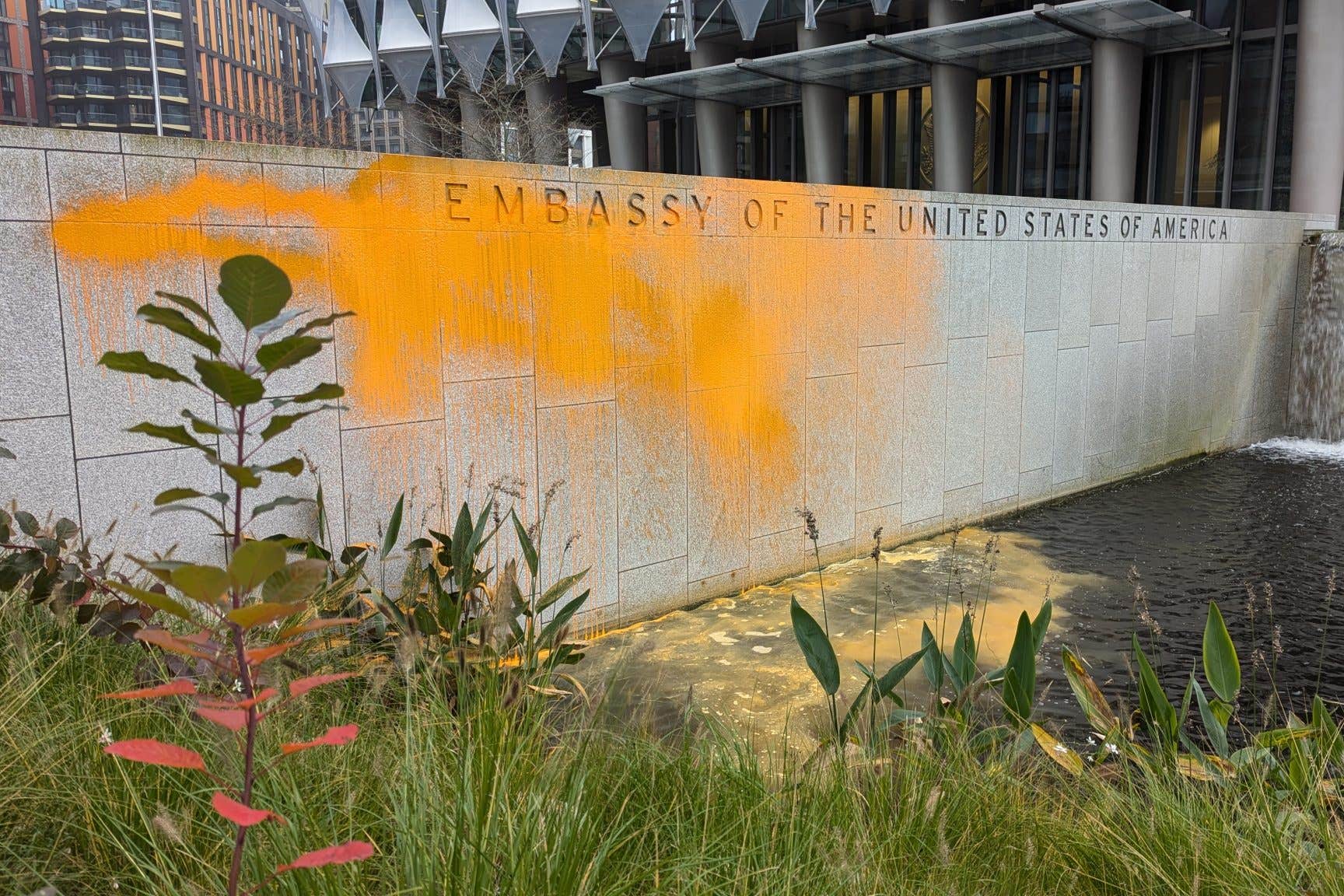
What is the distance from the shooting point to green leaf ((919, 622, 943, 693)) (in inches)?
162

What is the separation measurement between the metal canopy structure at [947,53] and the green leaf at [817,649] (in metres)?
17.5

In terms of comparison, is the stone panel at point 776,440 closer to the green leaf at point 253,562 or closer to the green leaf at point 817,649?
the green leaf at point 817,649

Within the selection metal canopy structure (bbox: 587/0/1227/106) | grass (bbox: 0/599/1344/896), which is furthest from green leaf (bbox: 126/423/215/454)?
metal canopy structure (bbox: 587/0/1227/106)

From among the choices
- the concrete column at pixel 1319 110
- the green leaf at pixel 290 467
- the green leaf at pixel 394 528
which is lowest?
the green leaf at pixel 394 528

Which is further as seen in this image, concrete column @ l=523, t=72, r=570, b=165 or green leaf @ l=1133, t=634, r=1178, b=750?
concrete column @ l=523, t=72, r=570, b=165

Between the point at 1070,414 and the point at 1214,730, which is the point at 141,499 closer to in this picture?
the point at 1214,730

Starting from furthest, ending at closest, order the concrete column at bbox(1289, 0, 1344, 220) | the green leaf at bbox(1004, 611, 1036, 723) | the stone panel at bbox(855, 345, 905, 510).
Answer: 1. the concrete column at bbox(1289, 0, 1344, 220)
2. the stone panel at bbox(855, 345, 905, 510)
3. the green leaf at bbox(1004, 611, 1036, 723)

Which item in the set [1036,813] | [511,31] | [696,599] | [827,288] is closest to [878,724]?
[1036,813]

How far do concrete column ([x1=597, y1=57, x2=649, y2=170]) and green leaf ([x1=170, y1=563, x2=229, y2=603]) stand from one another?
1193 inches

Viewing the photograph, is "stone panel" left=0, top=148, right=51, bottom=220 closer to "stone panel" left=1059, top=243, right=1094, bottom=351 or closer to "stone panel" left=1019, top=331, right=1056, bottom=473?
"stone panel" left=1019, top=331, right=1056, bottom=473

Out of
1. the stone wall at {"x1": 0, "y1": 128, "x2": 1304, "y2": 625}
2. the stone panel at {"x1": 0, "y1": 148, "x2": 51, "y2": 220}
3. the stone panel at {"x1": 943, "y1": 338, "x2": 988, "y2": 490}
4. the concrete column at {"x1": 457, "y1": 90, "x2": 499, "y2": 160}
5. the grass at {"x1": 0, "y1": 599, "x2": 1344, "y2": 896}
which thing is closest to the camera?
the grass at {"x1": 0, "y1": 599, "x2": 1344, "y2": 896}

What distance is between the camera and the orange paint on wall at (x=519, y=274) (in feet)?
15.9

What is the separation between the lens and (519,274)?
240 inches

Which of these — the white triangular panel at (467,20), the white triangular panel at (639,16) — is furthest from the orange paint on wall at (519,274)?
the white triangular panel at (467,20)
